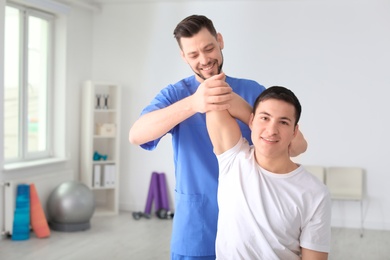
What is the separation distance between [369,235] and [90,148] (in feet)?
10.5

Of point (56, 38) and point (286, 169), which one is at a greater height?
point (56, 38)

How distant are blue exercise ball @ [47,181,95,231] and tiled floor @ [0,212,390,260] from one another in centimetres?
11

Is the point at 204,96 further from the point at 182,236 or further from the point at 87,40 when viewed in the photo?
the point at 87,40

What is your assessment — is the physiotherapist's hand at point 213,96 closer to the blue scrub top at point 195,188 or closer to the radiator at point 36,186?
the blue scrub top at point 195,188

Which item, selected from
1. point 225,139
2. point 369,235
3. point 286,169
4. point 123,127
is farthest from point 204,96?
point 123,127

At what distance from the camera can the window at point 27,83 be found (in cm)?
536

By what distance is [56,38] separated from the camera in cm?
598

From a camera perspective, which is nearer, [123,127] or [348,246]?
[348,246]

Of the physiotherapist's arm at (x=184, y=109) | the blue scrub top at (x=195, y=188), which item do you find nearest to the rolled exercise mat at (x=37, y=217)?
the blue scrub top at (x=195, y=188)

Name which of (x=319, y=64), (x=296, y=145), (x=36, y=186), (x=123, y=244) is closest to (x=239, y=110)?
(x=296, y=145)

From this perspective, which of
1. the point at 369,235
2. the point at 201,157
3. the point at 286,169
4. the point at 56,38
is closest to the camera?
the point at 286,169

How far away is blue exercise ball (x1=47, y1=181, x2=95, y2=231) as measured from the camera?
5266 millimetres

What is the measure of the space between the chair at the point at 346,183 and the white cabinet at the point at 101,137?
2.45 meters

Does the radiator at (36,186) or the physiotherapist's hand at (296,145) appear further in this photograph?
the radiator at (36,186)
